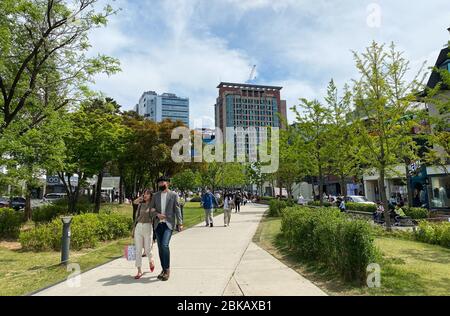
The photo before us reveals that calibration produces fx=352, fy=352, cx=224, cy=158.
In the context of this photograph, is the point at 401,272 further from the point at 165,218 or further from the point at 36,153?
the point at 36,153

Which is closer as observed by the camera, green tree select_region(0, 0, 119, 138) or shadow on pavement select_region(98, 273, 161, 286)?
shadow on pavement select_region(98, 273, 161, 286)

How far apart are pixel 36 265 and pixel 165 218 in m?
3.91

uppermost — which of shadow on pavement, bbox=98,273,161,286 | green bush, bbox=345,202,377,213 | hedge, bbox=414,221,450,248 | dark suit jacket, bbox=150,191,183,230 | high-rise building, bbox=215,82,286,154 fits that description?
high-rise building, bbox=215,82,286,154

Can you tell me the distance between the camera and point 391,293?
17.1ft

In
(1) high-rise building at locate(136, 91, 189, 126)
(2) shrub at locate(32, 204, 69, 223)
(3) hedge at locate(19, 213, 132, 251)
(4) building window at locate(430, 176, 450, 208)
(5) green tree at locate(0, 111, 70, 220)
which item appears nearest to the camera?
(3) hedge at locate(19, 213, 132, 251)

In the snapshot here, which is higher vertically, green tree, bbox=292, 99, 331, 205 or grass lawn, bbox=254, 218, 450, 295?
green tree, bbox=292, 99, 331, 205

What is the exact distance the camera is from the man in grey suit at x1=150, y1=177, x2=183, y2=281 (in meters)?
6.32

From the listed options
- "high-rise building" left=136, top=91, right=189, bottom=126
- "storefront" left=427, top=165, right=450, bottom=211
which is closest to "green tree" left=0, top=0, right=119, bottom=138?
"storefront" left=427, top=165, right=450, bottom=211

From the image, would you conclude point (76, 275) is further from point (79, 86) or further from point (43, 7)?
point (43, 7)

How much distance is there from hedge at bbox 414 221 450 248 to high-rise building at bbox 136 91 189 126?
447 ft

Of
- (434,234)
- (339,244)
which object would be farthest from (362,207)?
(339,244)

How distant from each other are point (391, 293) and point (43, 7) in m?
12.8

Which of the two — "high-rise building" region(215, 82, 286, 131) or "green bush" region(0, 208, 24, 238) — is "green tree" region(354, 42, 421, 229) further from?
"high-rise building" region(215, 82, 286, 131)
